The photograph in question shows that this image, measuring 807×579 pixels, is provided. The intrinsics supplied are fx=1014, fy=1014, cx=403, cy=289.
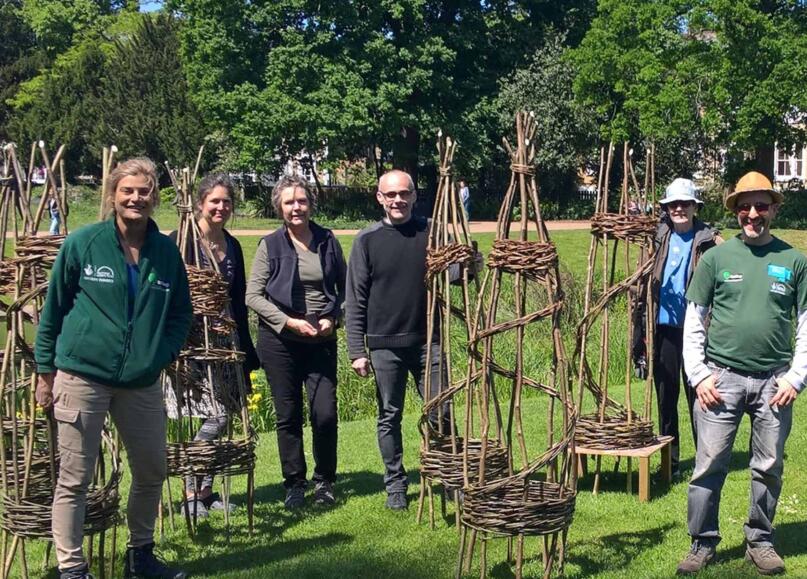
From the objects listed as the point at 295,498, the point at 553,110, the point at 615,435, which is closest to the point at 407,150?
the point at 553,110

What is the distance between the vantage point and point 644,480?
6129 millimetres

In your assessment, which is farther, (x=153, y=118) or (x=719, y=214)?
(x=153, y=118)

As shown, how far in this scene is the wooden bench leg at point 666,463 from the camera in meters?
6.46

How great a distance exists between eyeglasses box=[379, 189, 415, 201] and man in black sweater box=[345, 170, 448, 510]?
0.04 ft

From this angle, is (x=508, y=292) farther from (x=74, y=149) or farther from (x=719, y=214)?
(x=74, y=149)

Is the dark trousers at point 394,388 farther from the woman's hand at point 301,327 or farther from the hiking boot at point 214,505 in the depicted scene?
the hiking boot at point 214,505

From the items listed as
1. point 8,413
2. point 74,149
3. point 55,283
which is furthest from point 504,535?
point 74,149

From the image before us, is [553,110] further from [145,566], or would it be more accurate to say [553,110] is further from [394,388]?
[145,566]

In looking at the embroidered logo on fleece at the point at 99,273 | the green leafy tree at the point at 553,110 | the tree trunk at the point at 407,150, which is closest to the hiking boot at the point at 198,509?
the embroidered logo on fleece at the point at 99,273

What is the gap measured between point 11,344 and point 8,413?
0.69 meters

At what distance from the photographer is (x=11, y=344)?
468 cm

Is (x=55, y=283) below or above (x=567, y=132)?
below

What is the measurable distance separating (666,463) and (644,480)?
0.44 meters

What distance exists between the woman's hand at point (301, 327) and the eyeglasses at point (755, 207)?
2462 millimetres
